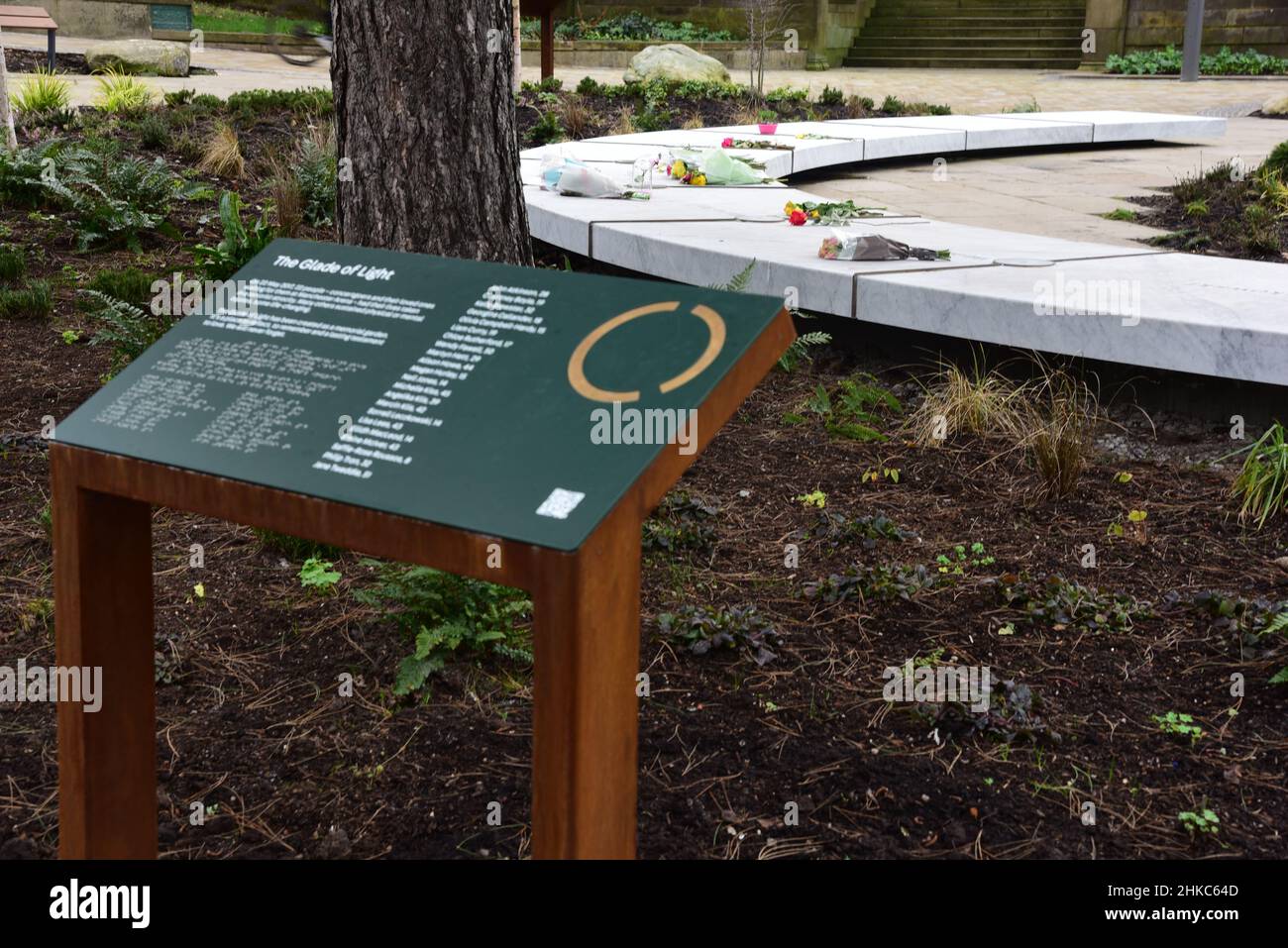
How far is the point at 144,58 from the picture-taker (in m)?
19.5

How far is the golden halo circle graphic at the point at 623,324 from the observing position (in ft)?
7.06

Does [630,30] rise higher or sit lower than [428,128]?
higher

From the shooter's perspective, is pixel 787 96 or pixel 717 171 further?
pixel 787 96

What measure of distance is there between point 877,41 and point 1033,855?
26648mm

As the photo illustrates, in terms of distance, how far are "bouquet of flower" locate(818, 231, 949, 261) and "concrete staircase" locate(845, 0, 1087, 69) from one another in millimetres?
21541

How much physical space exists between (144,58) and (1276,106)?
16155 millimetres

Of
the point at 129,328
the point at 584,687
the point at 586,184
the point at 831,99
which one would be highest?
the point at 831,99

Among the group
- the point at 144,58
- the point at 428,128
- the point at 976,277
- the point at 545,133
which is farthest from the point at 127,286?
the point at 144,58

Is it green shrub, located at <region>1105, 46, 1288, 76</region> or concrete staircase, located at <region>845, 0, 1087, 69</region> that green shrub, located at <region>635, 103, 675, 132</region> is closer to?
green shrub, located at <region>1105, 46, 1288, 76</region>

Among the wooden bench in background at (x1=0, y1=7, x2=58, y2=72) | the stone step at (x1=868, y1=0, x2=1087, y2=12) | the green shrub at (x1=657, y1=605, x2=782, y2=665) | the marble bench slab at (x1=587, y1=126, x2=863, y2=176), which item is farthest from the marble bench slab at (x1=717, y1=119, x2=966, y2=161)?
the stone step at (x1=868, y1=0, x2=1087, y2=12)

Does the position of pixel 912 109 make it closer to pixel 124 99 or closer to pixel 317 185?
pixel 124 99
